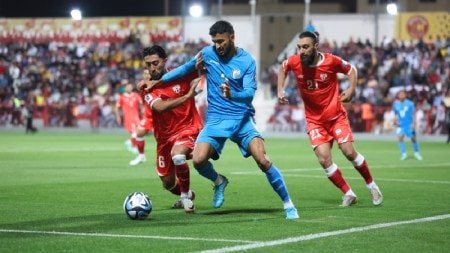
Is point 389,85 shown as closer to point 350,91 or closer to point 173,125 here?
point 350,91

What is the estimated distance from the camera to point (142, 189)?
16.1 m

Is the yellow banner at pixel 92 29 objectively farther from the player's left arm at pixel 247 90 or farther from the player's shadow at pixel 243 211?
the player's left arm at pixel 247 90

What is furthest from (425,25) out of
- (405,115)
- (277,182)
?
(277,182)

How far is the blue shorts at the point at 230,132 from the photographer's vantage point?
37.4ft

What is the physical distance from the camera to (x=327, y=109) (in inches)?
533

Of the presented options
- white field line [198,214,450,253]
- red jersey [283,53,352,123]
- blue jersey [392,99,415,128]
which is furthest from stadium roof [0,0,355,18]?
white field line [198,214,450,253]

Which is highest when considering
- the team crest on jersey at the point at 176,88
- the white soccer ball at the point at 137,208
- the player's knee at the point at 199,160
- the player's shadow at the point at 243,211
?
the team crest on jersey at the point at 176,88

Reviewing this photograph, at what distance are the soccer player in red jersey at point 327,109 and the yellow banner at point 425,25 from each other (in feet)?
115

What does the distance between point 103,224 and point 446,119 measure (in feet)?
107

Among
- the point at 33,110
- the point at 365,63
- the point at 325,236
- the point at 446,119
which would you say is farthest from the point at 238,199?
the point at 33,110

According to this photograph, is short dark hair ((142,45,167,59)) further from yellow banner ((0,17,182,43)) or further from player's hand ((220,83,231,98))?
yellow banner ((0,17,182,43))

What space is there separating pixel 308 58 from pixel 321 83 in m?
0.57

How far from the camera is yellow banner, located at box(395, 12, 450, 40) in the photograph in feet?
155

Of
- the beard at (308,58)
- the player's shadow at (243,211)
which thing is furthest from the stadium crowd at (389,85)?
the player's shadow at (243,211)
